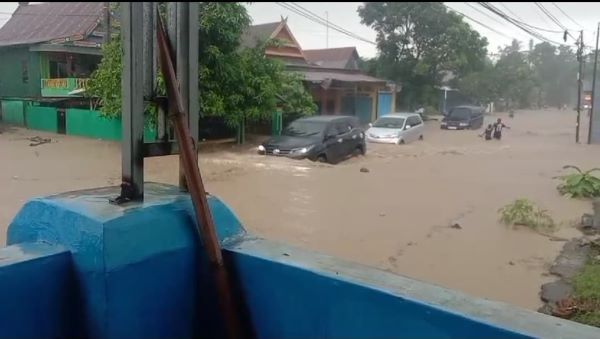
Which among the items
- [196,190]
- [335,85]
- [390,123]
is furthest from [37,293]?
[335,85]

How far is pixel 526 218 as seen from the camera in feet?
26.7

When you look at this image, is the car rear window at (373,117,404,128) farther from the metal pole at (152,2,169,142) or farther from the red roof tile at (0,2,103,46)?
the metal pole at (152,2,169,142)

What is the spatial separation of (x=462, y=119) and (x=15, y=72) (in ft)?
86.1

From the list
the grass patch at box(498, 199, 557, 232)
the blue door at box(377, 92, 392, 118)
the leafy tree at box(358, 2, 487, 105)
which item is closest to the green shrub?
the grass patch at box(498, 199, 557, 232)

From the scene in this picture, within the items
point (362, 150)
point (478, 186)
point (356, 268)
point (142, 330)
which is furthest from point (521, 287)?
point (362, 150)

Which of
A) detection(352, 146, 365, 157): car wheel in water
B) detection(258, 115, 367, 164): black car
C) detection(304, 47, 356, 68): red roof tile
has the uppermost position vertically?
detection(304, 47, 356, 68): red roof tile

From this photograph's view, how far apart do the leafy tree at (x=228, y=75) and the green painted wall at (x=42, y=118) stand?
1664mm

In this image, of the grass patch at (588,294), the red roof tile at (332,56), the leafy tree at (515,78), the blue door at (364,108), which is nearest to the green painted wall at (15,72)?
the grass patch at (588,294)

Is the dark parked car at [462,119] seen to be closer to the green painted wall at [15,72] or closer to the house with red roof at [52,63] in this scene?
the house with red roof at [52,63]

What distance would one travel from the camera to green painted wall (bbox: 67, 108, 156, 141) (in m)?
11.7

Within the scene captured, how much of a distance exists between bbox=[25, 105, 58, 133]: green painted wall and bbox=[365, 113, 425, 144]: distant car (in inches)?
505

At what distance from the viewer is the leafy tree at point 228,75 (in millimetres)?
12506

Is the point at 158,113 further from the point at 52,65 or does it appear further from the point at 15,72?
the point at 52,65

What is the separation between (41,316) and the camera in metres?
2.09
